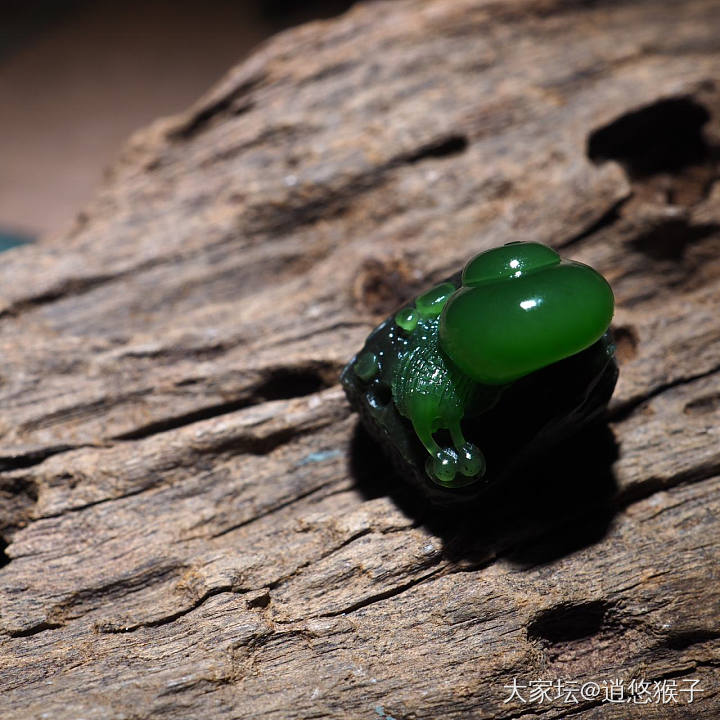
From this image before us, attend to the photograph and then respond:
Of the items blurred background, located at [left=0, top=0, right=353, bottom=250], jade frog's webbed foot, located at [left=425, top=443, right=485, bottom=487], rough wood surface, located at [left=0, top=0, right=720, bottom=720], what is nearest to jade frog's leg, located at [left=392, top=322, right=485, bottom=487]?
jade frog's webbed foot, located at [left=425, top=443, right=485, bottom=487]

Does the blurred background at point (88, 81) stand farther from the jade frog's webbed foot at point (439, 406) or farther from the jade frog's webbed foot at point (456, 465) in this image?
the jade frog's webbed foot at point (456, 465)

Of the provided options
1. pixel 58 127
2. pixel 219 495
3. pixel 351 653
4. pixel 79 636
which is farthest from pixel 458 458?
pixel 58 127

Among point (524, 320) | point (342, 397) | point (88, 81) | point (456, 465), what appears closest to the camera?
point (524, 320)

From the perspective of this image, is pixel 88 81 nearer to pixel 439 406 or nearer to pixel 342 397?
pixel 342 397

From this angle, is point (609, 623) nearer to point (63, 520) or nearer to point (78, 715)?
point (78, 715)

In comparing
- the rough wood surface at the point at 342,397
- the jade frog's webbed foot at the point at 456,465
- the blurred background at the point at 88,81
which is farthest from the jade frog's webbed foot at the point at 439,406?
the blurred background at the point at 88,81

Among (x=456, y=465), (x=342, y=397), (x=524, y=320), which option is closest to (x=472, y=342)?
(x=524, y=320)
